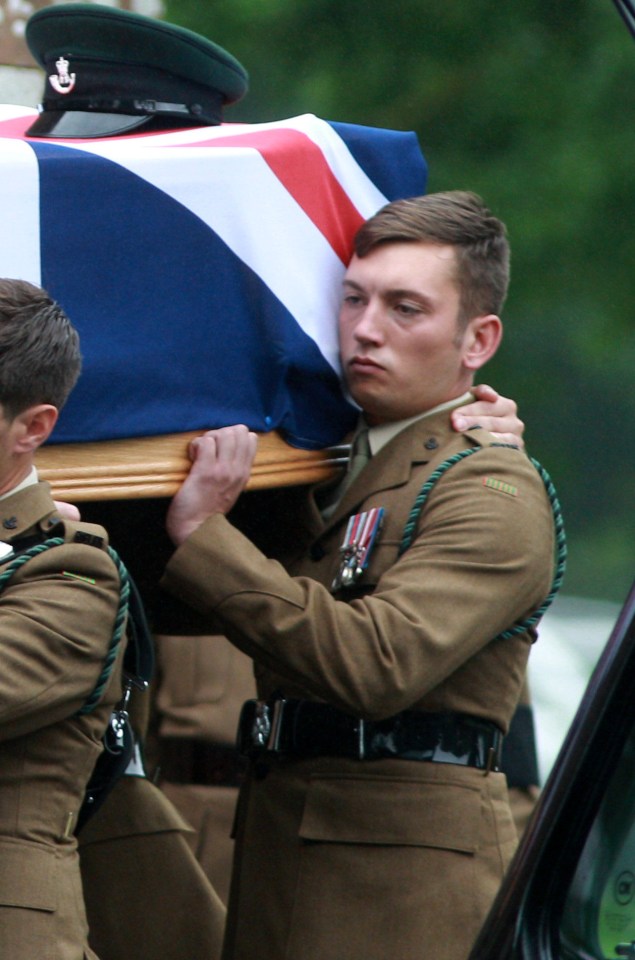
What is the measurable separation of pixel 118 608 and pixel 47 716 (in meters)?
0.17

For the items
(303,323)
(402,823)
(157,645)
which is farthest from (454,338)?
A: (157,645)

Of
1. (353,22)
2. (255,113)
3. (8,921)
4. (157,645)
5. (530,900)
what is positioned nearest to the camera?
(530,900)

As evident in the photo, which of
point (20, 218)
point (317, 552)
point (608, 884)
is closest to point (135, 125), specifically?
point (20, 218)

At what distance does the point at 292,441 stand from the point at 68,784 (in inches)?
28.0

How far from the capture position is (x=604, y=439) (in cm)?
1106

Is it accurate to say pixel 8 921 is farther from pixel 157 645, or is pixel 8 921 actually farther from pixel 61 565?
pixel 157 645

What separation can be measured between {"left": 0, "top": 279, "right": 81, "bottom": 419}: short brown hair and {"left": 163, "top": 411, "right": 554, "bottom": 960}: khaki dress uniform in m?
0.36

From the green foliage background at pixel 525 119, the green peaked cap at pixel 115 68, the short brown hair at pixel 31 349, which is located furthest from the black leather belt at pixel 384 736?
the green foliage background at pixel 525 119

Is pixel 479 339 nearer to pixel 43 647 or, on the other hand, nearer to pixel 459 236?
pixel 459 236

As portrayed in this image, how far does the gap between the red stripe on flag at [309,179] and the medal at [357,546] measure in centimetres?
44

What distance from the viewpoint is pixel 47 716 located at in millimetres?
2146

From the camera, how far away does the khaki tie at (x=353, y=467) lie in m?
2.73

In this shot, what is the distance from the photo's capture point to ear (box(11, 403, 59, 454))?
2.20 metres

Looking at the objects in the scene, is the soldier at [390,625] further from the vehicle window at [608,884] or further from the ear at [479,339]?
the vehicle window at [608,884]
